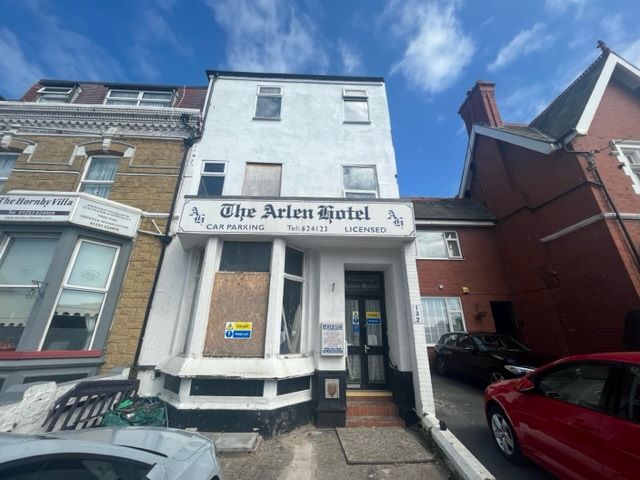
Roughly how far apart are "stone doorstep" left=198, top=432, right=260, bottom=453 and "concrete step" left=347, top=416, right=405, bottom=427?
6.57ft

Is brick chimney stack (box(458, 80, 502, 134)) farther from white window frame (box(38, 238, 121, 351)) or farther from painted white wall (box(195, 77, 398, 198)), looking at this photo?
white window frame (box(38, 238, 121, 351))

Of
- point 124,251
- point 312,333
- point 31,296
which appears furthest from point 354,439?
point 31,296

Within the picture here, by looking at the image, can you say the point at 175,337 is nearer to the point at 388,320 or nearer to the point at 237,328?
the point at 237,328

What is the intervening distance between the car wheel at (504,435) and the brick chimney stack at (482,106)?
15850 millimetres

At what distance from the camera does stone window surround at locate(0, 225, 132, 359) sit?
5.04m

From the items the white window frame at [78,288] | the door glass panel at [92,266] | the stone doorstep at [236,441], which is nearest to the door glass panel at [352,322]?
the stone doorstep at [236,441]

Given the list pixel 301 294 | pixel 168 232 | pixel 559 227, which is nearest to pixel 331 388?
pixel 301 294

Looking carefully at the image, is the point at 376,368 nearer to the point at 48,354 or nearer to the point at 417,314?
the point at 417,314

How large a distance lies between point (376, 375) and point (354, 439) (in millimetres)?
1799

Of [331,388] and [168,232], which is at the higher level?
[168,232]

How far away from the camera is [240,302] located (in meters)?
5.74

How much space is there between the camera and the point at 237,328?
18.1 feet

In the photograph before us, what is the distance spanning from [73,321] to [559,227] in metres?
15.5

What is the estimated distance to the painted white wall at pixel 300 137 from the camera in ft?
24.7
